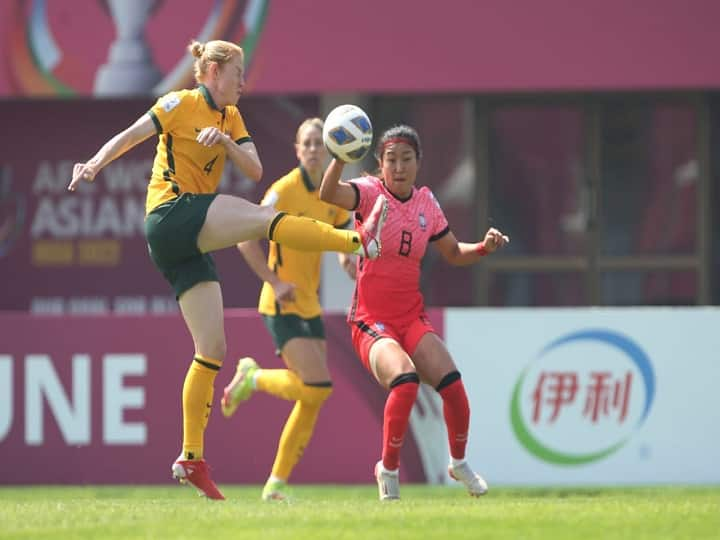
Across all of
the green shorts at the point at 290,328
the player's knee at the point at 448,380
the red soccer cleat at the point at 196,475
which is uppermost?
the green shorts at the point at 290,328

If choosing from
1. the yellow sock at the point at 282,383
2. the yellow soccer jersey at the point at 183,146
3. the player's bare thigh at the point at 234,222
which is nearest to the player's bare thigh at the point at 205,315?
the player's bare thigh at the point at 234,222

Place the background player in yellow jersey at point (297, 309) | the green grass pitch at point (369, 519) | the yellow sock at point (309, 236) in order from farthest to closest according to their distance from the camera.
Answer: the background player in yellow jersey at point (297, 309), the yellow sock at point (309, 236), the green grass pitch at point (369, 519)

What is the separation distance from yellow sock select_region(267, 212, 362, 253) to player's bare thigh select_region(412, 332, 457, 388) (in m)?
0.97

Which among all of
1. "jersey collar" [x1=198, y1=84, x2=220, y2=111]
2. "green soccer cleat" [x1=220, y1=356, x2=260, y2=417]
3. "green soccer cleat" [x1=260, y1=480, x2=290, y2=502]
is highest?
"jersey collar" [x1=198, y1=84, x2=220, y2=111]

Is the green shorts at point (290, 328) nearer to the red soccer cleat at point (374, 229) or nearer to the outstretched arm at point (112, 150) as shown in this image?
the red soccer cleat at point (374, 229)

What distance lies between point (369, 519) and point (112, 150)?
226cm

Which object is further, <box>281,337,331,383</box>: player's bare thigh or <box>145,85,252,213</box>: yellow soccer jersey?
<box>281,337,331,383</box>: player's bare thigh

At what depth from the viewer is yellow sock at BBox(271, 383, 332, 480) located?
11.0 meters

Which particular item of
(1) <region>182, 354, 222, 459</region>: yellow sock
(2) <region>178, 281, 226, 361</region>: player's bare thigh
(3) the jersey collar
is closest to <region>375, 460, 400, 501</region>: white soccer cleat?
(1) <region>182, 354, 222, 459</region>: yellow sock

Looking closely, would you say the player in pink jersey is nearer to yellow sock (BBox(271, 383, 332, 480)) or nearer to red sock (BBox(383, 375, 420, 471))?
red sock (BBox(383, 375, 420, 471))

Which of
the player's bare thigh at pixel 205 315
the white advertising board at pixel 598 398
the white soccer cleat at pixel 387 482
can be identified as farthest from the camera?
the white advertising board at pixel 598 398

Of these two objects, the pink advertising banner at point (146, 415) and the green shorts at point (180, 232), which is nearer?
the green shorts at point (180, 232)

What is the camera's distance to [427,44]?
16.3m

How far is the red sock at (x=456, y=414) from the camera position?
9336mm
